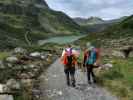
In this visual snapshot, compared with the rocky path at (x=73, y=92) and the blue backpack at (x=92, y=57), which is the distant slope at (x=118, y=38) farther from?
the rocky path at (x=73, y=92)

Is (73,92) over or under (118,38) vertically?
over

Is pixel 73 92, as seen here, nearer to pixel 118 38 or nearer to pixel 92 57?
pixel 92 57

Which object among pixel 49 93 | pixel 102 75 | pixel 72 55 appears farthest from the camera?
pixel 102 75

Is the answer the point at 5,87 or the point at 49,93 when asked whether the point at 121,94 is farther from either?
the point at 5,87

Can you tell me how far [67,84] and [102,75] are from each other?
99.7 inches

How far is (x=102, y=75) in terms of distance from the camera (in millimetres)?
19188

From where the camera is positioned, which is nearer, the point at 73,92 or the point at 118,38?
the point at 73,92

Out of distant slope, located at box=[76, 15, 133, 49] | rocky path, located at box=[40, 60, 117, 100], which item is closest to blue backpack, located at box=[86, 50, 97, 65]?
rocky path, located at box=[40, 60, 117, 100]

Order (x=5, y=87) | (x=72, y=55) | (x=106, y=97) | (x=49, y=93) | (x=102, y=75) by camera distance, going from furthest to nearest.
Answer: (x=102, y=75) < (x=72, y=55) < (x=49, y=93) < (x=106, y=97) < (x=5, y=87)

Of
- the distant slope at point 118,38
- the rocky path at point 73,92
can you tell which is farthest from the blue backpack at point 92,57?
the distant slope at point 118,38

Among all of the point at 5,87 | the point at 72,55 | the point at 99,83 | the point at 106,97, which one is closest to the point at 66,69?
the point at 72,55

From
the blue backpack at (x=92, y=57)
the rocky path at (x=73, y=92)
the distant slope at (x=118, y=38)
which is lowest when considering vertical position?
the distant slope at (x=118, y=38)

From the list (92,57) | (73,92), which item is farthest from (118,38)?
(73,92)

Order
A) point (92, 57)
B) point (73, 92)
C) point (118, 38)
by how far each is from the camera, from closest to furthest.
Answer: point (73, 92), point (92, 57), point (118, 38)
